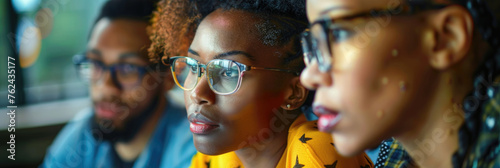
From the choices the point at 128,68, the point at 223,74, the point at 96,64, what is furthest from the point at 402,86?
the point at 96,64

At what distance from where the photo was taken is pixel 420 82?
662 mm

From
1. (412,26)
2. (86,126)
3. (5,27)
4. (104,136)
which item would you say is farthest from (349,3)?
(5,27)

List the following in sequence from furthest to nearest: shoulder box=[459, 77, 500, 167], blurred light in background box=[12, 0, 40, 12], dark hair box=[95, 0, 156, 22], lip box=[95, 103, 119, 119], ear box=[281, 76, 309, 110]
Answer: blurred light in background box=[12, 0, 40, 12] → lip box=[95, 103, 119, 119] → dark hair box=[95, 0, 156, 22] → ear box=[281, 76, 309, 110] → shoulder box=[459, 77, 500, 167]

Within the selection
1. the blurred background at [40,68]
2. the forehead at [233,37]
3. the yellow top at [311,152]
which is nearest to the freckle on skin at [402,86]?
the yellow top at [311,152]

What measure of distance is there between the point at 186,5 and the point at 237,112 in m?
0.36

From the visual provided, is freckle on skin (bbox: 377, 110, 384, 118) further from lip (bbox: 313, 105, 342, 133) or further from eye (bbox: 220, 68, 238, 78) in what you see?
eye (bbox: 220, 68, 238, 78)

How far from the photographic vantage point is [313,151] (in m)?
0.97

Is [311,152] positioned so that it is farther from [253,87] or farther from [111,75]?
[111,75]

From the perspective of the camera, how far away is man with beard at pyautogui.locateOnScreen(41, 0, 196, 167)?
162 centimetres

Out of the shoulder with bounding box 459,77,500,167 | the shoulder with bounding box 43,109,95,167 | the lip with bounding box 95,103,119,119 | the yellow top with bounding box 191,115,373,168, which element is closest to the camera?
the shoulder with bounding box 459,77,500,167

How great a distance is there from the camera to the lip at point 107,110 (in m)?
1.67

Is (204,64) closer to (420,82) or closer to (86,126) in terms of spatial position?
(420,82)

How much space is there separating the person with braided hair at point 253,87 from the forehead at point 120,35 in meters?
0.54

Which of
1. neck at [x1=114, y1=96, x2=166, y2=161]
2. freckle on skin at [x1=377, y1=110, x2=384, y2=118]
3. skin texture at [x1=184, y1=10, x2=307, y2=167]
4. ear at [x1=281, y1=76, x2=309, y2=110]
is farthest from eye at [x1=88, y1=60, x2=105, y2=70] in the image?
freckle on skin at [x1=377, y1=110, x2=384, y2=118]
